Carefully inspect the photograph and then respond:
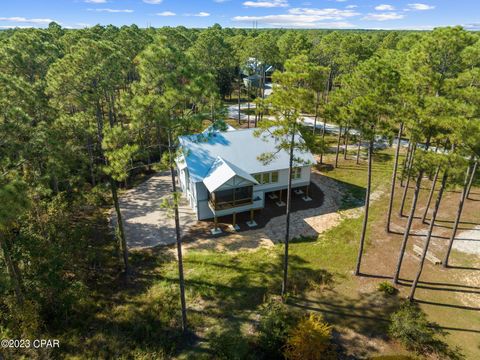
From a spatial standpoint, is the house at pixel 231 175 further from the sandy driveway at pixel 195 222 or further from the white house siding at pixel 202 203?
the sandy driveway at pixel 195 222

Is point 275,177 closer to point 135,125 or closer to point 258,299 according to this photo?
point 258,299

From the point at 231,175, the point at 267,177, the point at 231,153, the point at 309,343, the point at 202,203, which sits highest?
the point at 231,153

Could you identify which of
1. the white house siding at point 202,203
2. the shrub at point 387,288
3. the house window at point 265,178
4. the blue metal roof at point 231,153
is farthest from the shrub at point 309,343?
the house window at point 265,178

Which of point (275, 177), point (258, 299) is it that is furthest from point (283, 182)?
point (258, 299)

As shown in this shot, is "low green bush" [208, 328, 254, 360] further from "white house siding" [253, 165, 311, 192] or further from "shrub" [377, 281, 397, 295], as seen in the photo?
"white house siding" [253, 165, 311, 192]

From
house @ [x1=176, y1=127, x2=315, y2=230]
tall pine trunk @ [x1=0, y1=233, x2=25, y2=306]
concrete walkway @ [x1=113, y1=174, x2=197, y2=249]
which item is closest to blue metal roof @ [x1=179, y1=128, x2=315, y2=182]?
house @ [x1=176, y1=127, x2=315, y2=230]

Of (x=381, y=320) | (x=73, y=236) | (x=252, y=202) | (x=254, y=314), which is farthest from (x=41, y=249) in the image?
(x=381, y=320)
